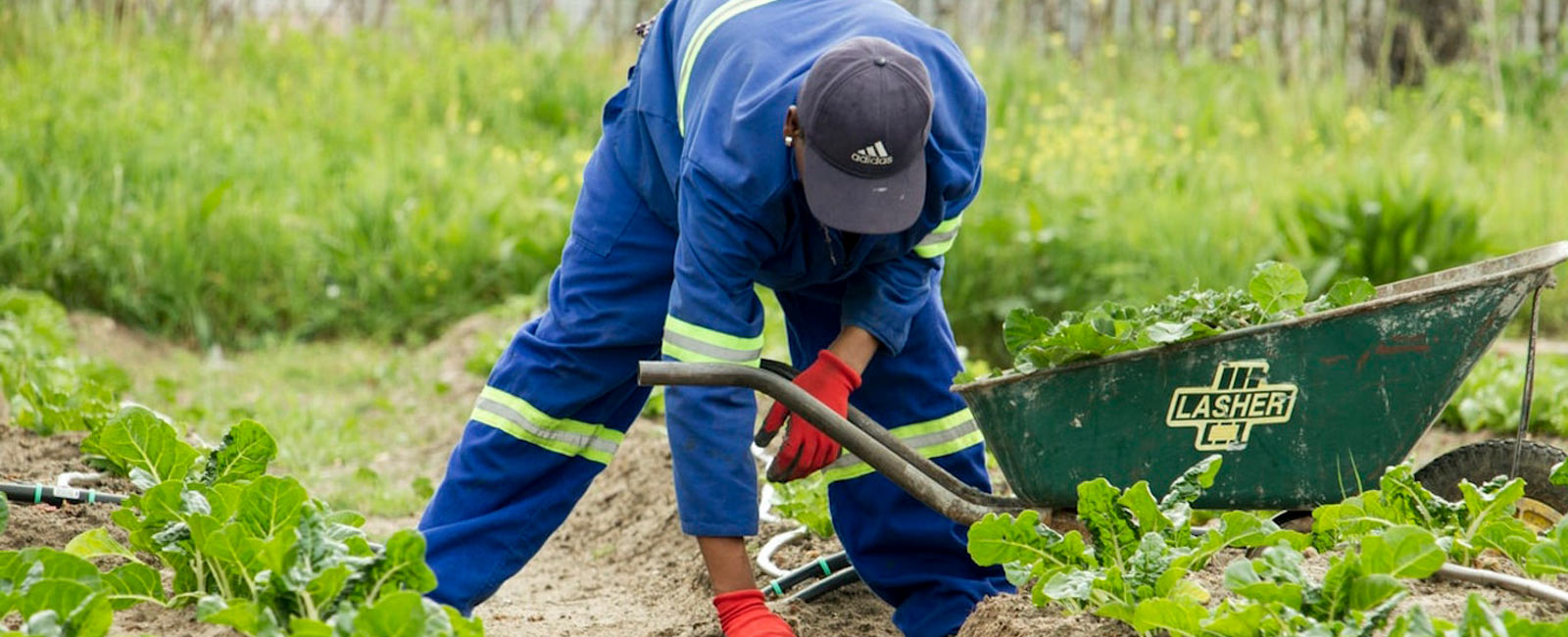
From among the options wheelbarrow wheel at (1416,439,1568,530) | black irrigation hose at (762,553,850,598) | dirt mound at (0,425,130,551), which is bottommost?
black irrigation hose at (762,553,850,598)

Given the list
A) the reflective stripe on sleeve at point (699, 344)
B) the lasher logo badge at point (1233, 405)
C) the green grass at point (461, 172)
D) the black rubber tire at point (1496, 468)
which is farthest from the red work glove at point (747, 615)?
the green grass at point (461, 172)

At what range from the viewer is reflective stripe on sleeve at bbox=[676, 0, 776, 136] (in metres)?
3.26

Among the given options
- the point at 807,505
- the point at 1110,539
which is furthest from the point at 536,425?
the point at 1110,539

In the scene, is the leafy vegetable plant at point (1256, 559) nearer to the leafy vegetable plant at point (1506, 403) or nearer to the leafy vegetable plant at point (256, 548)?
the leafy vegetable plant at point (256, 548)

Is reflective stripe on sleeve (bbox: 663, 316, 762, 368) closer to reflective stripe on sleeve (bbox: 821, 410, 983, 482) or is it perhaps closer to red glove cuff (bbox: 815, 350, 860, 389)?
red glove cuff (bbox: 815, 350, 860, 389)

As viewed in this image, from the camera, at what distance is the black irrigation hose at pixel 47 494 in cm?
350

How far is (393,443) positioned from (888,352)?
9.87 feet

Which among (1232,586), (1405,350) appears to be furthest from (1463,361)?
(1232,586)

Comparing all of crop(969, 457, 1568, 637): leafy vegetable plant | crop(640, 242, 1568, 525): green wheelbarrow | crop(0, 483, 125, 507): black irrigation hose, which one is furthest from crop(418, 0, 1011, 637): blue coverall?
crop(0, 483, 125, 507): black irrigation hose

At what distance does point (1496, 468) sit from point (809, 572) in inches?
61.5

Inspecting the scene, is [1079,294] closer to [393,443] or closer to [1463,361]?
[393,443]

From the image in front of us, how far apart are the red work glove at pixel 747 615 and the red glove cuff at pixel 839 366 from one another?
0.45 meters

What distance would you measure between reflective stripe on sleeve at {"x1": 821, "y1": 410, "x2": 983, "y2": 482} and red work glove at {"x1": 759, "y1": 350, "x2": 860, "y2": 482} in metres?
0.34

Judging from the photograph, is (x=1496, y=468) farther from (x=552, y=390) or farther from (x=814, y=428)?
(x=552, y=390)
